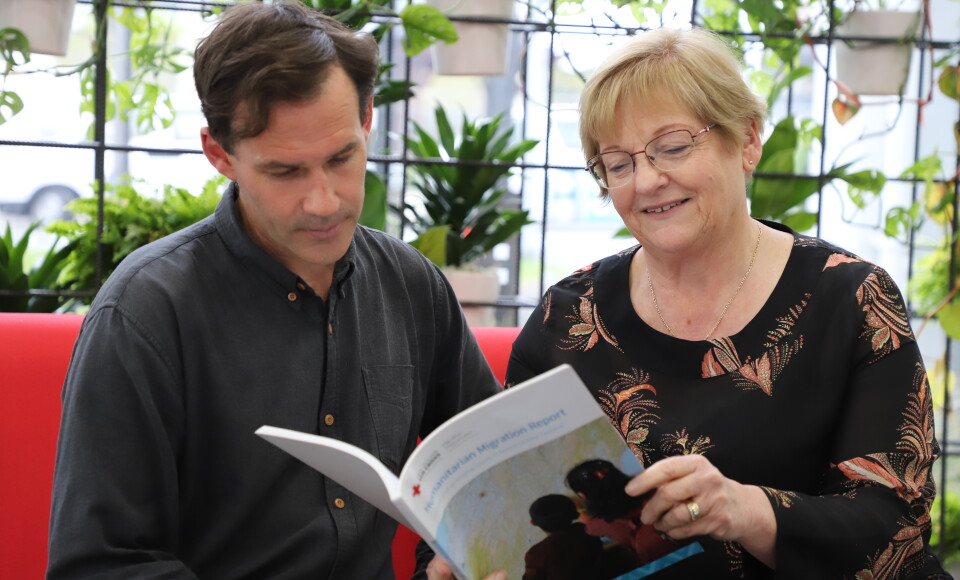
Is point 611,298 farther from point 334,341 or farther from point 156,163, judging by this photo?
point 156,163

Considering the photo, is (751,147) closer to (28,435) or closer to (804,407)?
(804,407)

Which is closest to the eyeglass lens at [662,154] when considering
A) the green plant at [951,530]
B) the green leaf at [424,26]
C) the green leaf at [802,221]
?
the green leaf at [424,26]

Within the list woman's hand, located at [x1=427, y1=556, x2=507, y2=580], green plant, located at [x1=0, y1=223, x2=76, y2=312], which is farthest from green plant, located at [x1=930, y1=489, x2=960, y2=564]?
green plant, located at [x1=0, y1=223, x2=76, y2=312]

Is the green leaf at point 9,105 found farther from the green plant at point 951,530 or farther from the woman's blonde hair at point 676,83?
the green plant at point 951,530

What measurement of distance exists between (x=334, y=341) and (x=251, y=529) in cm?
26

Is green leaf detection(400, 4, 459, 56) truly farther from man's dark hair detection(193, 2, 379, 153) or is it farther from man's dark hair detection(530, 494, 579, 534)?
man's dark hair detection(530, 494, 579, 534)

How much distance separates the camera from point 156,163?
266 centimetres

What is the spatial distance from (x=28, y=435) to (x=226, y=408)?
0.58 metres

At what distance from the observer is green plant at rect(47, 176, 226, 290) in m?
1.96

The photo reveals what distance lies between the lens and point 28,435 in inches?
61.3

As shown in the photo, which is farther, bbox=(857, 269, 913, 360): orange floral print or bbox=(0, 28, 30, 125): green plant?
bbox=(0, 28, 30, 125): green plant

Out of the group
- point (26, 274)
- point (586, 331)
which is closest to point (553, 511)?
point (586, 331)

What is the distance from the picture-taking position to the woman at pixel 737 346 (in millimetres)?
1216

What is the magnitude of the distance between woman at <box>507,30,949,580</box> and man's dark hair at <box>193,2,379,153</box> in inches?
16.6
